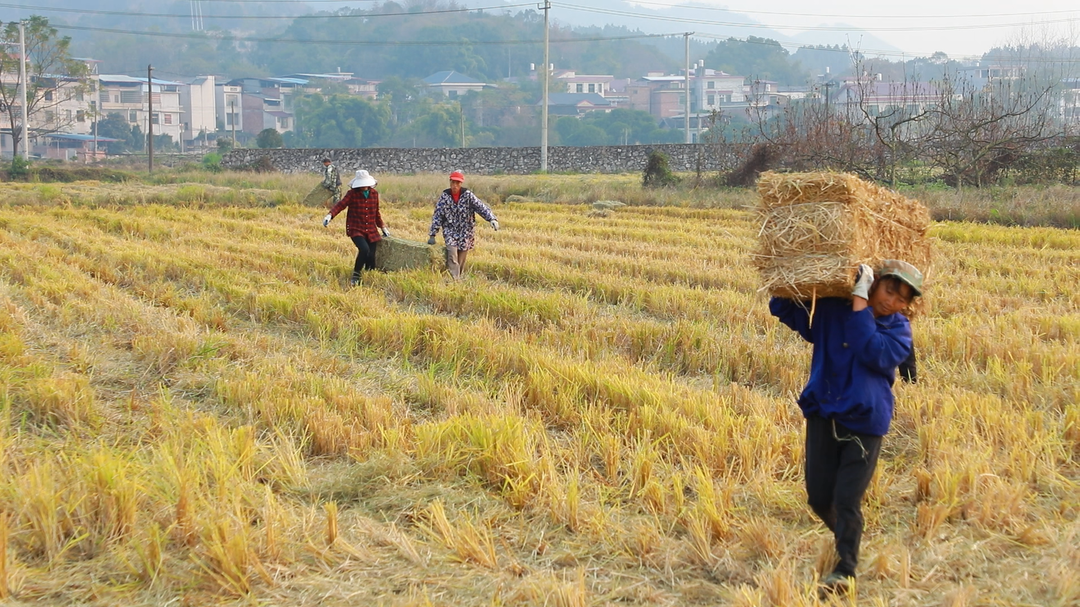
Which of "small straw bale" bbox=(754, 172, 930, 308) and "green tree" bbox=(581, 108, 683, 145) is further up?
"green tree" bbox=(581, 108, 683, 145)

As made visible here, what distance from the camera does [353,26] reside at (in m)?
167

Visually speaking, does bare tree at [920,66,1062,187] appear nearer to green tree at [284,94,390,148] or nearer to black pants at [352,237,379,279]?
black pants at [352,237,379,279]

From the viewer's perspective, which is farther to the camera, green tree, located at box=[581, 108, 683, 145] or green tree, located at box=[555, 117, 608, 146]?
green tree, located at box=[581, 108, 683, 145]

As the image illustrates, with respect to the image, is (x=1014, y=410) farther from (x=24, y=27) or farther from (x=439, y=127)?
(x=439, y=127)

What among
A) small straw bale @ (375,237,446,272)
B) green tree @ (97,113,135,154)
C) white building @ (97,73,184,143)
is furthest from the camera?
white building @ (97,73,184,143)

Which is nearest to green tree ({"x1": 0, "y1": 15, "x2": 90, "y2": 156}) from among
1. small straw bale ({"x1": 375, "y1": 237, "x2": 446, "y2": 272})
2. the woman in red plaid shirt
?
small straw bale ({"x1": 375, "y1": 237, "x2": 446, "y2": 272})

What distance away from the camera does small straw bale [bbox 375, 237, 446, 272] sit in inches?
495

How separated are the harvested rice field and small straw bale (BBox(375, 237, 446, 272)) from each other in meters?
1.57

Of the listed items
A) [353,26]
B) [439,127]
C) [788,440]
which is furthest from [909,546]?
[353,26]

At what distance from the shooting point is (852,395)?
13.9ft

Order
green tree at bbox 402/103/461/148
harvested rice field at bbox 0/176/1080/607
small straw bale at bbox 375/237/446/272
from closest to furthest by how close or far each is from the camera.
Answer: harvested rice field at bbox 0/176/1080/607 < small straw bale at bbox 375/237/446/272 < green tree at bbox 402/103/461/148

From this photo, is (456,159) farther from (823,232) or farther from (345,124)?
(345,124)

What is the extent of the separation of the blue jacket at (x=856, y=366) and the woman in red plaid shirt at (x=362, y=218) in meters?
8.44

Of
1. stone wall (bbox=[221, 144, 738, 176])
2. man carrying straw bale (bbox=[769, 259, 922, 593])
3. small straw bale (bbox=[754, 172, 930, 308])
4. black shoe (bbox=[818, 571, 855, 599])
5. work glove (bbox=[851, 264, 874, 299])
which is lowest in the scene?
black shoe (bbox=[818, 571, 855, 599])
